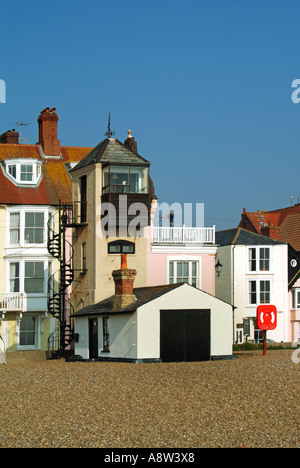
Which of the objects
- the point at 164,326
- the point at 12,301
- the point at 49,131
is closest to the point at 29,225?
the point at 12,301

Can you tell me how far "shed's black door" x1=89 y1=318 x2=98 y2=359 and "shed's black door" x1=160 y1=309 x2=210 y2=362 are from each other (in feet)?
13.7

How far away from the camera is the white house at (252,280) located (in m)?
49.2

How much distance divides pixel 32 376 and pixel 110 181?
514 inches

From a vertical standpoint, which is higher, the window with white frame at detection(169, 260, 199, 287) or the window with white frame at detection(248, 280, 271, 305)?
the window with white frame at detection(169, 260, 199, 287)

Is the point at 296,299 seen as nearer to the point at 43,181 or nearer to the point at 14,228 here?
the point at 43,181

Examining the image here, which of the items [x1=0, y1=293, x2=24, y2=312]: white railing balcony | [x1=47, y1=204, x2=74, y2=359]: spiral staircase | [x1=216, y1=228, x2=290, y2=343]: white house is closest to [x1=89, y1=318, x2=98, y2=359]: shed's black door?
[x1=47, y1=204, x2=74, y2=359]: spiral staircase

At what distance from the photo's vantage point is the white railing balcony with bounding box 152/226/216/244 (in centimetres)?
4119

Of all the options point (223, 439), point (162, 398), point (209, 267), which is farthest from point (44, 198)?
point (223, 439)

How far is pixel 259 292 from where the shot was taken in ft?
163

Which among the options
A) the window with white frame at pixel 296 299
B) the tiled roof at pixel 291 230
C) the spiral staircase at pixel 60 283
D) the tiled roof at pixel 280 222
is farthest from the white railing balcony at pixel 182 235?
the tiled roof at pixel 291 230

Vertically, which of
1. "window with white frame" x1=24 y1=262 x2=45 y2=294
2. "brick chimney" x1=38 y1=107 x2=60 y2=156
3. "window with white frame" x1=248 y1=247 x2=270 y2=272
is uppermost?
"brick chimney" x1=38 y1=107 x2=60 y2=156

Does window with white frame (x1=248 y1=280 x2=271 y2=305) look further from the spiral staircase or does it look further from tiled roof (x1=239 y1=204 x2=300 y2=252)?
the spiral staircase

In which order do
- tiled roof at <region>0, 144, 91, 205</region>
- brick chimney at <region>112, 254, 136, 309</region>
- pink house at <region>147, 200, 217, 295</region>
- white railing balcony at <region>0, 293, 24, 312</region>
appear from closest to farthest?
brick chimney at <region>112, 254, 136, 309</region>
pink house at <region>147, 200, 217, 295</region>
white railing balcony at <region>0, 293, 24, 312</region>
tiled roof at <region>0, 144, 91, 205</region>
